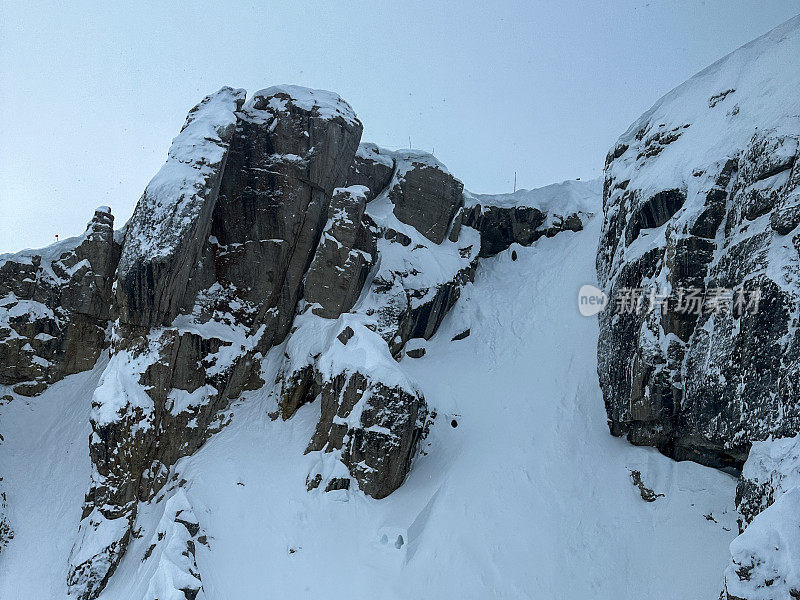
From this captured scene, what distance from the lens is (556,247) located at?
32969mm

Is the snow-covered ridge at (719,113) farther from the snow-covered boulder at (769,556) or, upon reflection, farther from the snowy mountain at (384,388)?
the snow-covered boulder at (769,556)

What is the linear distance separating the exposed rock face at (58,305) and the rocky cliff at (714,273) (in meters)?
22.0

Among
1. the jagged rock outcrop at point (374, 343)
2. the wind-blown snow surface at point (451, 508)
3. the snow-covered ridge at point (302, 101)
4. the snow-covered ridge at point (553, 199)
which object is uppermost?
the snow-covered ridge at point (302, 101)

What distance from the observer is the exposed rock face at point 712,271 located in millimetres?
12858

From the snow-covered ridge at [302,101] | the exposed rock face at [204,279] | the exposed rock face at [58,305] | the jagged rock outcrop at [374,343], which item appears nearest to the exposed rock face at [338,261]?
the jagged rock outcrop at [374,343]

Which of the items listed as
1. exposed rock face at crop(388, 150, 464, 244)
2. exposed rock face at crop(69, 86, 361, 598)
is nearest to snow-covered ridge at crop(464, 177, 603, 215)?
exposed rock face at crop(388, 150, 464, 244)

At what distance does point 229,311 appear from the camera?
2264 centimetres

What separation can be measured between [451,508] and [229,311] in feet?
40.6

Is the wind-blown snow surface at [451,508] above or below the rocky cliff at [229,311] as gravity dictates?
below

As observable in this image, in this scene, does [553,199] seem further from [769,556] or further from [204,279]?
[769,556]

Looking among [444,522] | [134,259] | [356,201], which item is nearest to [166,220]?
[134,259]

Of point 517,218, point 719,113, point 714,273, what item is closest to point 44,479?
point 714,273

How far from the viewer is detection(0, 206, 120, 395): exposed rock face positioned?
2361cm

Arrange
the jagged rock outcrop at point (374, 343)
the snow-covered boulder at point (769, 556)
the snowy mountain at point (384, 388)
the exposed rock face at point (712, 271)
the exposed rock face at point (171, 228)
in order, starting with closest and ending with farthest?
the snow-covered boulder at point (769, 556) < the exposed rock face at point (712, 271) < the snowy mountain at point (384, 388) < the jagged rock outcrop at point (374, 343) < the exposed rock face at point (171, 228)
